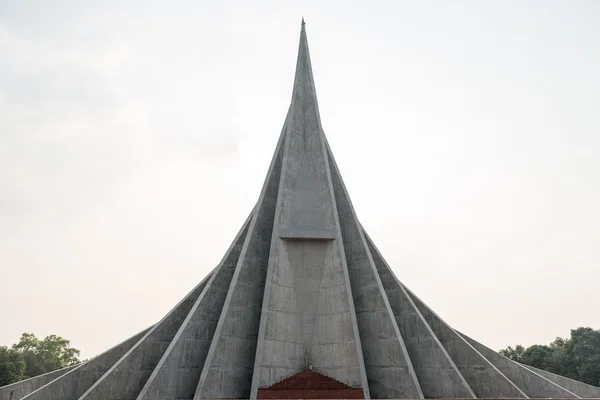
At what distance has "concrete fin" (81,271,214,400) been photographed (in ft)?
37.3

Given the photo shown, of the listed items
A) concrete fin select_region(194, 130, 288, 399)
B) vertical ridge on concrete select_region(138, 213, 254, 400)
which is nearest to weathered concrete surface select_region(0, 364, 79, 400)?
vertical ridge on concrete select_region(138, 213, 254, 400)

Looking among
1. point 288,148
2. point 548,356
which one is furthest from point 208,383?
point 548,356

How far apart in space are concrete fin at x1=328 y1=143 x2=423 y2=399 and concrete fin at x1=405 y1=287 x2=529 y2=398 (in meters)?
2.79

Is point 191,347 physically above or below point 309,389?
above

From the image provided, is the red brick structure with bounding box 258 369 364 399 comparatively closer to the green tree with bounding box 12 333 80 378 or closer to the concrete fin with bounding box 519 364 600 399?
the concrete fin with bounding box 519 364 600 399

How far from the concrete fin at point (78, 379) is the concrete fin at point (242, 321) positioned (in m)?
4.55

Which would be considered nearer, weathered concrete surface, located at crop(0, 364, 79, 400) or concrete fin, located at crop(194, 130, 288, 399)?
concrete fin, located at crop(194, 130, 288, 399)

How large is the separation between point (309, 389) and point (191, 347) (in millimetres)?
3799

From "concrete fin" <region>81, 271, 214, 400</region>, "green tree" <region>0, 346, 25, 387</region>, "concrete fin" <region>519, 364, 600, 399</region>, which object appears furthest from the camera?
"green tree" <region>0, 346, 25, 387</region>

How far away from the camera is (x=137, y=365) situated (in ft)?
41.3

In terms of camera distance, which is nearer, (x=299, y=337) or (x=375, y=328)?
(x=375, y=328)

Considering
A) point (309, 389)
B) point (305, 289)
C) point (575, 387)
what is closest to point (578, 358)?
point (575, 387)

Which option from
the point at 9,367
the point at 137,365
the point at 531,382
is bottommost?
the point at 531,382

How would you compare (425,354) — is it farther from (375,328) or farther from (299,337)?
(299,337)
